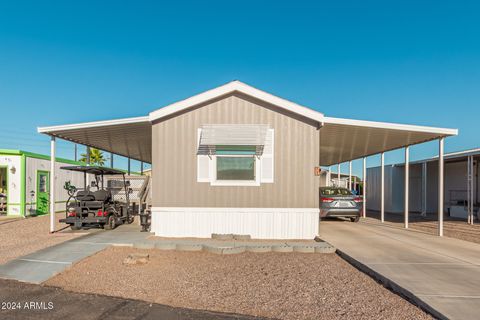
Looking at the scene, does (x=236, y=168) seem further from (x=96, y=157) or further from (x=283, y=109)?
(x=96, y=157)

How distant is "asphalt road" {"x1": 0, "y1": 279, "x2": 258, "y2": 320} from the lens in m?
3.58

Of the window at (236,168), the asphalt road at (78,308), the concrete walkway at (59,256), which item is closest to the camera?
the asphalt road at (78,308)

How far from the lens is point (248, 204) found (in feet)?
26.6

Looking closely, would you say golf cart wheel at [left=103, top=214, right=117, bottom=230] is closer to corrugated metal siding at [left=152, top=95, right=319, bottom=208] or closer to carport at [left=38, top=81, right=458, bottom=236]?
carport at [left=38, top=81, right=458, bottom=236]

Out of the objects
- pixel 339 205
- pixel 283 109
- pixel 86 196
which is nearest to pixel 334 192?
pixel 339 205

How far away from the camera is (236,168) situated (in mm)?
8156

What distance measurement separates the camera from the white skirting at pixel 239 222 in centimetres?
811

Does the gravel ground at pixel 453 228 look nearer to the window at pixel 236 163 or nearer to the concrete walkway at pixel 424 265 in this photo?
the concrete walkway at pixel 424 265

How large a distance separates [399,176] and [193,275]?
1757 centimetres

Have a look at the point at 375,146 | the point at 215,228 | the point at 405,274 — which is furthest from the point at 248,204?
the point at 375,146

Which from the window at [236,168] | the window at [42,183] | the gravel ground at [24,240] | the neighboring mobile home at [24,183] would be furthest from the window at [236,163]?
the window at [42,183]

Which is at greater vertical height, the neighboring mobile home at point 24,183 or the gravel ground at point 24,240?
the neighboring mobile home at point 24,183

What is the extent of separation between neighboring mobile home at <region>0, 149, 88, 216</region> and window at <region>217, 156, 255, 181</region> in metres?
11.1

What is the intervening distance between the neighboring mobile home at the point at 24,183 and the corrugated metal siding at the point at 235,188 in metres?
9.75
